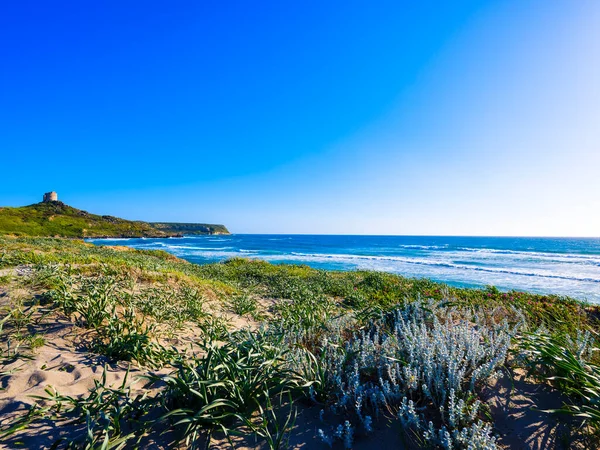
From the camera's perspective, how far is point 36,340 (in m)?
3.45

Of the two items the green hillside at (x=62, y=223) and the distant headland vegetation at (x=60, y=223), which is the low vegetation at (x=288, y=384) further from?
the green hillside at (x=62, y=223)

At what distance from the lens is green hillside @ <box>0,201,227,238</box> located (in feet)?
201

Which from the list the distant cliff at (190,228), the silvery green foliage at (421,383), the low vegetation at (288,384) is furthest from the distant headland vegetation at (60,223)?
the silvery green foliage at (421,383)

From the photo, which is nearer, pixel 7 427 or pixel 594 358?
pixel 7 427

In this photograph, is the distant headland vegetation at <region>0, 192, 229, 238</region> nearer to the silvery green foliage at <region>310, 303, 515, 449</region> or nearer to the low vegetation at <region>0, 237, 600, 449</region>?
the low vegetation at <region>0, 237, 600, 449</region>

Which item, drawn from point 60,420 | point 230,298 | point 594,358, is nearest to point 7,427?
point 60,420

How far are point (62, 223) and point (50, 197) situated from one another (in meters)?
40.0

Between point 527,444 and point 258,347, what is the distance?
2.56m

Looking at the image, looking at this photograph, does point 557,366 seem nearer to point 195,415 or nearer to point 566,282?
point 195,415

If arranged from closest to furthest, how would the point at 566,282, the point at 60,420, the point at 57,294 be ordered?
the point at 60,420
the point at 57,294
the point at 566,282

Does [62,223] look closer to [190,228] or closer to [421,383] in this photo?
[190,228]

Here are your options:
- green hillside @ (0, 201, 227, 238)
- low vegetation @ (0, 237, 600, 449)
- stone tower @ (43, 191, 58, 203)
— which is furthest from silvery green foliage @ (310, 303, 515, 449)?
stone tower @ (43, 191, 58, 203)

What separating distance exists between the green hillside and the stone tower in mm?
4442

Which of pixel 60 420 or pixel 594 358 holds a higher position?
pixel 594 358
